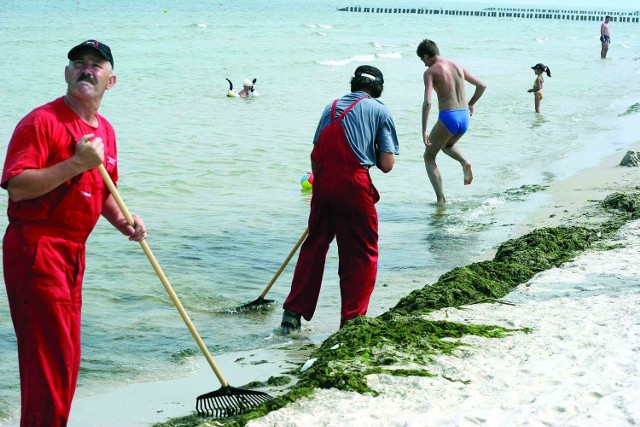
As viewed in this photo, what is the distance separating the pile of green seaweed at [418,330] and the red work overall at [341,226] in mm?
322

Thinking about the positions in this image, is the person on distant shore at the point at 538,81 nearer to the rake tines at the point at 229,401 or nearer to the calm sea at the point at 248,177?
the calm sea at the point at 248,177

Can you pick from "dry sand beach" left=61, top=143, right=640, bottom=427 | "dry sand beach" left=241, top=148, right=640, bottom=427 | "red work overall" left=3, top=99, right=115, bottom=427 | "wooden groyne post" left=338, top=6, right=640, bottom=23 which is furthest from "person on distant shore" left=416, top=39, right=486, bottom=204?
"wooden groyne post" left=338, top=6, right=640, bottom=23

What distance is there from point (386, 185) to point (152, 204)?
3.34m

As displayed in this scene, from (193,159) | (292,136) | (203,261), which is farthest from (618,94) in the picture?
(203,261)

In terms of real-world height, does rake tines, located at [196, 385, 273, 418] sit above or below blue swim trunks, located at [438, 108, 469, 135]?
below

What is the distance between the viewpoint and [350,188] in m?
6.14

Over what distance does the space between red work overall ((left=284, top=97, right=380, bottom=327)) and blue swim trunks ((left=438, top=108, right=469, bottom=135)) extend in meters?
4.44

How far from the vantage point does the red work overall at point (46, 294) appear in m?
3.76

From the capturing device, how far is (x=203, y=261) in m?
9.05

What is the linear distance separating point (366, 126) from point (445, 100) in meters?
4.56

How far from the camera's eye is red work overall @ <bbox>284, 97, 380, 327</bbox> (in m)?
6.13

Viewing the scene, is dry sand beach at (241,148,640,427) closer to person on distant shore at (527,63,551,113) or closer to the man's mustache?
the man's mustache

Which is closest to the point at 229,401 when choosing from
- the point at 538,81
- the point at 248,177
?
the point at 248,177

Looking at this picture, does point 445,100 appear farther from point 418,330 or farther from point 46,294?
point 46,294
